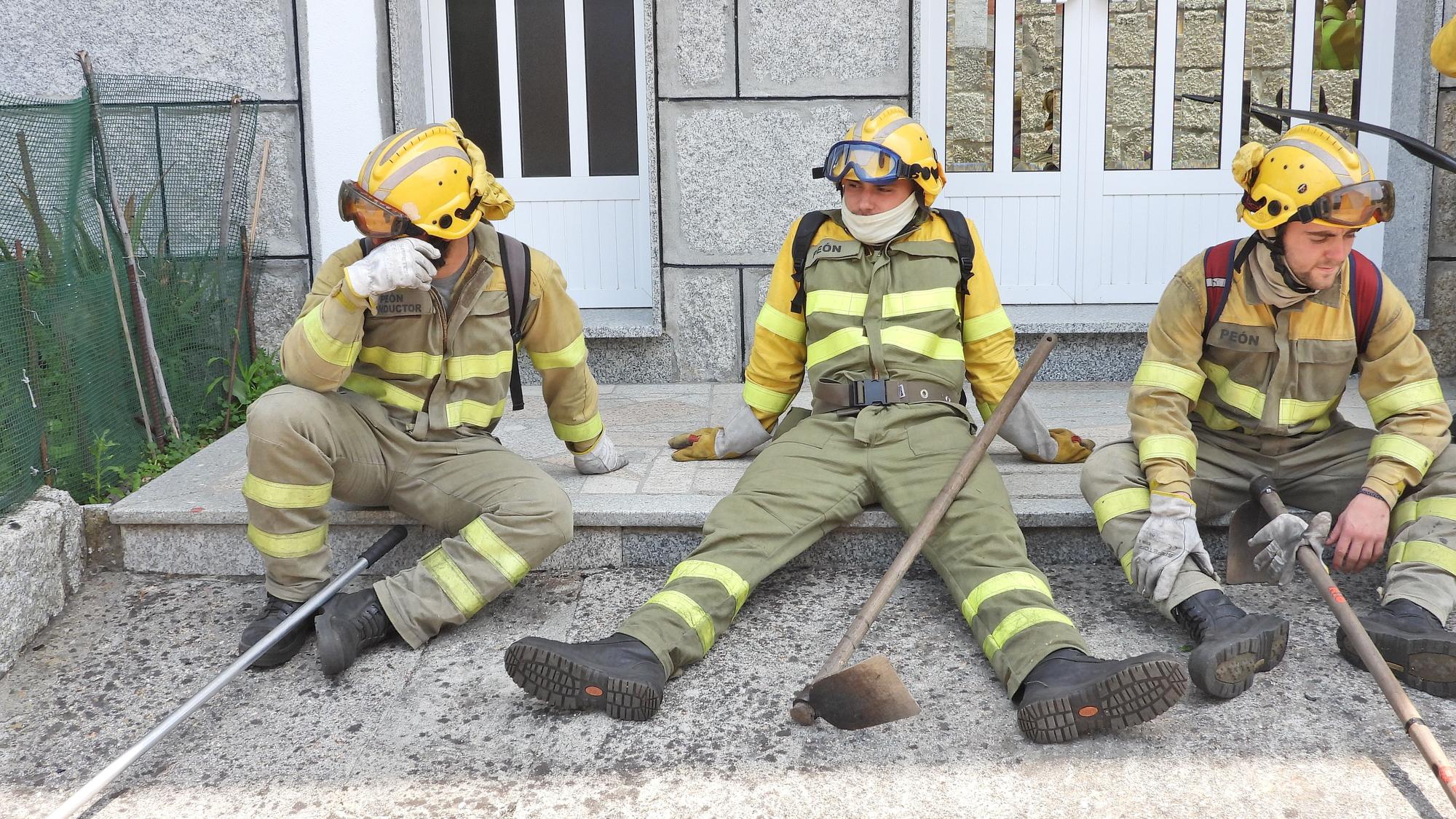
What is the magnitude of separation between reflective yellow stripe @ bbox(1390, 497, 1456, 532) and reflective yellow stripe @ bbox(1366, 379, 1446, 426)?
23cm

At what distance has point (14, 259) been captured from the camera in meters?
3.64

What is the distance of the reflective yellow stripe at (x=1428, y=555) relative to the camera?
3.11 meters

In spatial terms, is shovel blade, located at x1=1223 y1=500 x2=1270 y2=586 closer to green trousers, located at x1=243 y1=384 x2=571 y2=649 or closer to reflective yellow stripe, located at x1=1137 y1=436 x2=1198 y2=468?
reflective yellow stripe, located at x1=1137 y1=436 x2=1198 y2=468

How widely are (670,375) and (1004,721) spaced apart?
3.30 meters

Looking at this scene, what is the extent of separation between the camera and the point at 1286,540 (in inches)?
120

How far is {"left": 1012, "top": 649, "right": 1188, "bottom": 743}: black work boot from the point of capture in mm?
2625

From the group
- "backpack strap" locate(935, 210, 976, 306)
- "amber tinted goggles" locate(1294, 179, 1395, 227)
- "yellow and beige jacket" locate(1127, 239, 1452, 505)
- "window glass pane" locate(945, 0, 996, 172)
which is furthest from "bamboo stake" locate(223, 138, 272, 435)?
"amber tinted goggles" locate(1294, 179, 1395, 227)

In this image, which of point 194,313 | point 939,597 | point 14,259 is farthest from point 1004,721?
point 194,313

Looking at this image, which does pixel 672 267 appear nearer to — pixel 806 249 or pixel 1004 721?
pixel 806 249

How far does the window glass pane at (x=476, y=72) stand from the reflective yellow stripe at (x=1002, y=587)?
3.88 metres

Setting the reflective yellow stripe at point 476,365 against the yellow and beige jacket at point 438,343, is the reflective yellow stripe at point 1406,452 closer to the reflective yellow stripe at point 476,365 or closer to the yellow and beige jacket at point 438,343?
the yellow and beige jacket at point 438,343

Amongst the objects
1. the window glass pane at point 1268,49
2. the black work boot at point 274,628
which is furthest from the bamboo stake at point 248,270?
the window glass pane at point 1268,49

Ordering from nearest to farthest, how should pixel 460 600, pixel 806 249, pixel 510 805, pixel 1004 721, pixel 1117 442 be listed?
pixel 510 805, pixel 1004 721, pixel 460 600, pixel 1117 442, pixel 806 249

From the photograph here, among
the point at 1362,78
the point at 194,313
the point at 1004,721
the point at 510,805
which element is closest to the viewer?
the point at 510,805
